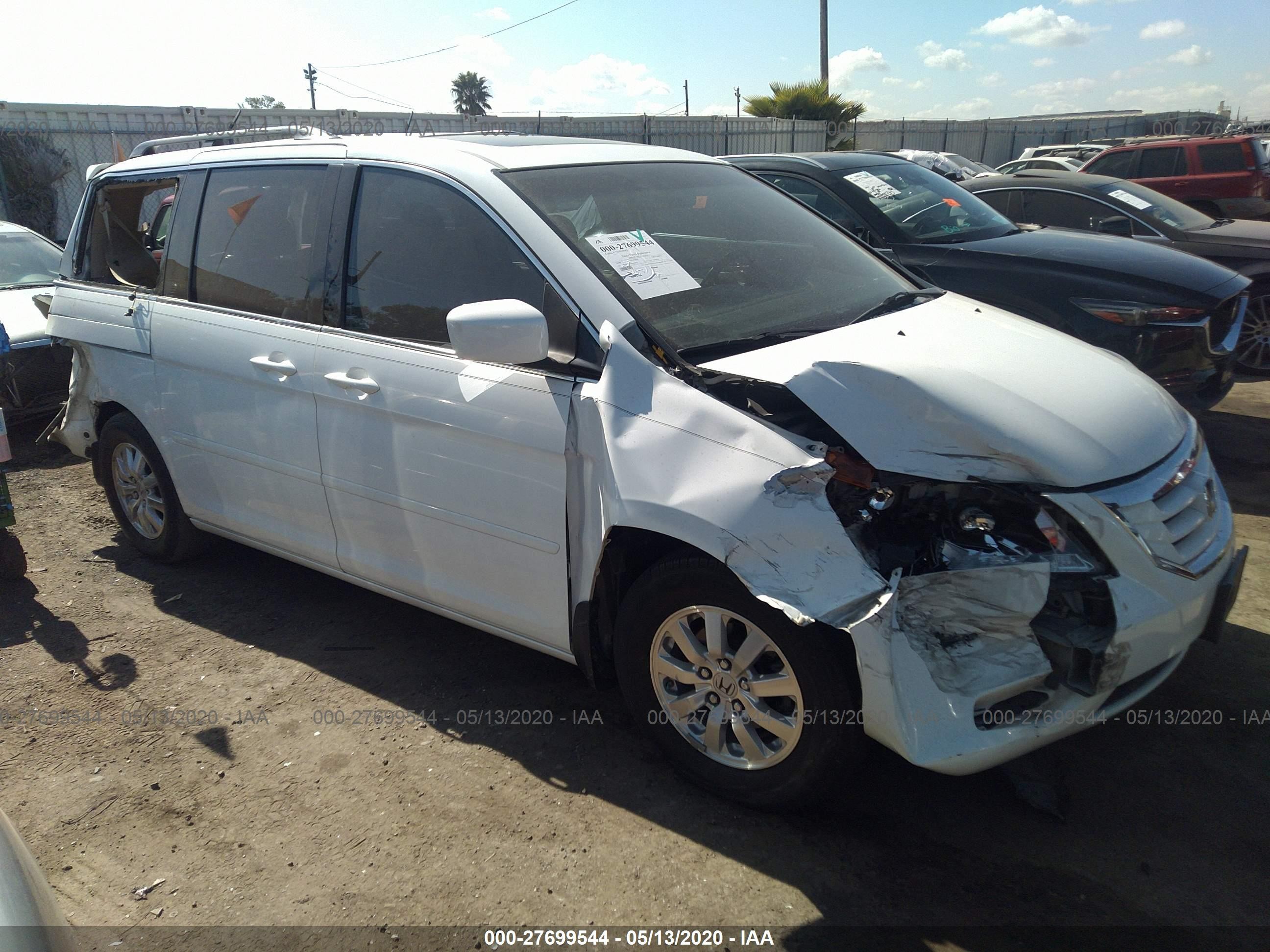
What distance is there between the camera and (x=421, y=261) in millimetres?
3262

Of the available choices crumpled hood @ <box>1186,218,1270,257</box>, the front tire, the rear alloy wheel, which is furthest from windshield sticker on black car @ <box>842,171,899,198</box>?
the front tire

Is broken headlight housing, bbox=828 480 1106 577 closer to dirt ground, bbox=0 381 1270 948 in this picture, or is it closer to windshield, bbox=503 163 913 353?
windshield, bbox=503 163 913 353

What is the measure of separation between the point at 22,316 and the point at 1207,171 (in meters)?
13.6

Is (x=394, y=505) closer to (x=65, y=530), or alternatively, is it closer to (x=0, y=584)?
(x=0, y=584)

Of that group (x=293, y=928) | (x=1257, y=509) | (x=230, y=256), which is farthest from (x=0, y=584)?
(x=1257, y=509)

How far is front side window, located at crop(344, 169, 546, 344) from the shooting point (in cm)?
304

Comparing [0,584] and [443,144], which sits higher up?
[443,144]

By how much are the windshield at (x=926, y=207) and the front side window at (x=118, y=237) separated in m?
4.14

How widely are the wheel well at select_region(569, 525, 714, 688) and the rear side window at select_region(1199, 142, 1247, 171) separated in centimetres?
1275

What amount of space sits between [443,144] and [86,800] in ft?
8.34

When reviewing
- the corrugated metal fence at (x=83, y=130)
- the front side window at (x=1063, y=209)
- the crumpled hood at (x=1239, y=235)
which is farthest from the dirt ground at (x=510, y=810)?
the corrugated metal fence at (x=83, y=130)

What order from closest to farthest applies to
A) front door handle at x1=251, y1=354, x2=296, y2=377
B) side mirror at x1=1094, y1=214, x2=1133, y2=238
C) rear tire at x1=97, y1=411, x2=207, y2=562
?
front door handle at x1=251, y1=354, x2=296, y2=377
rear tire at x1=97, y1=411, x2=207, y2=562
side mirror at x1=1094, y1=214, x2=1133, y2=238

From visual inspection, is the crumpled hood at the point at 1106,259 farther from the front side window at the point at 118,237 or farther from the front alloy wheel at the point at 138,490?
the front alloy wheel at the point at 138,490

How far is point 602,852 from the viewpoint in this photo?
2.62 meters
